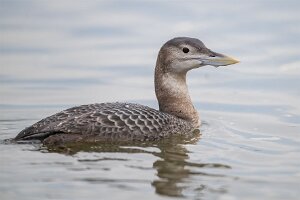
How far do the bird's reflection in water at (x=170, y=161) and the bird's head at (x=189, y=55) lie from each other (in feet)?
3.29

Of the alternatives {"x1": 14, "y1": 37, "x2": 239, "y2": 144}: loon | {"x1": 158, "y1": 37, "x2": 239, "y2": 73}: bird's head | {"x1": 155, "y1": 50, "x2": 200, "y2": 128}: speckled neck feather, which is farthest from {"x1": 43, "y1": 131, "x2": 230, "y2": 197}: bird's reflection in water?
{"x1": 158, "y1": 37, "x2": 239, "y2": 73}: bird's head

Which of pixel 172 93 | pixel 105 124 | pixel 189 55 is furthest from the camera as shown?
pixel 172 93

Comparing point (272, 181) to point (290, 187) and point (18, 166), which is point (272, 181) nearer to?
point (290, 187)

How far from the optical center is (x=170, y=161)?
10.2 m

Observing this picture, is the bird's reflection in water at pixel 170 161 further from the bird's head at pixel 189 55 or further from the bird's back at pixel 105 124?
the bird's head at pixel 189 55

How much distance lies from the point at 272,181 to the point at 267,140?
232 cm

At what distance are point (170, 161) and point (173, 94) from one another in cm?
218

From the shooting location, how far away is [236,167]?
32.4 ft

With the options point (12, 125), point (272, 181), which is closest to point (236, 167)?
point (272, 181)

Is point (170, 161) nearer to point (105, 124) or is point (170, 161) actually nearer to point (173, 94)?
point (105, 124)

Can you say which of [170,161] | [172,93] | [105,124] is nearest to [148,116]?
[105,124]

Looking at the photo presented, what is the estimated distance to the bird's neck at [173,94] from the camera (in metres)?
12.2

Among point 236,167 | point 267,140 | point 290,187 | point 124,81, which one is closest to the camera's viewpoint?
point 290,187

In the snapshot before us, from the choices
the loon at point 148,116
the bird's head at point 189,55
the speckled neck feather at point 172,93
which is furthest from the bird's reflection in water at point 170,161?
the bird's head at point 189,55
